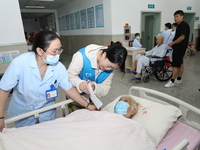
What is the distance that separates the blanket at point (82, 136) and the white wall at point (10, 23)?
2.53 metres

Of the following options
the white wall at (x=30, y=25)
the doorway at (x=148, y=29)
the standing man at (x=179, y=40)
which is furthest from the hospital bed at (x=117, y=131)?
the white wall at (x=30, y=25)

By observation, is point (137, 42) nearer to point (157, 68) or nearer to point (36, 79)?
point (157, 68)

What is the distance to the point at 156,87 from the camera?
3.36 meters

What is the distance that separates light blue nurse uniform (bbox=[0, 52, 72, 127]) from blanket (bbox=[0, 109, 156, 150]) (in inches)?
8.9

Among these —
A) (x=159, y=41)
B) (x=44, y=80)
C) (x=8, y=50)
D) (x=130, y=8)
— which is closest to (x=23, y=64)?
(x=44, y=80)

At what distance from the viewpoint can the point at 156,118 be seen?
4.66ft

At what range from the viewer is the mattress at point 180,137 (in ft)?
4.09

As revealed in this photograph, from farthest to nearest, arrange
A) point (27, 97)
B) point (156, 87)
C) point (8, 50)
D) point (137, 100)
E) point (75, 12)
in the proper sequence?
1. point (75, 12)
2. point (156, 87)
3. point (8, 50)
4. point (137, 100)
5. point (27, 97)

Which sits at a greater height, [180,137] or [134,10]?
[134,10]

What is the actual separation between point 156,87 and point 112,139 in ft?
8.52

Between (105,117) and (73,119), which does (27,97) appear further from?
(105,117)

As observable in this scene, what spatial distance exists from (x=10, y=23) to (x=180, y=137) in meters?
3.40

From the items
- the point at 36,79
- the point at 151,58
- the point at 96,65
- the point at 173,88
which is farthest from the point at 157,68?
the point at 36,79

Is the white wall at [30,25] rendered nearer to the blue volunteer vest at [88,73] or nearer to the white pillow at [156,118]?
the blue volunteer vest at [88,73]
